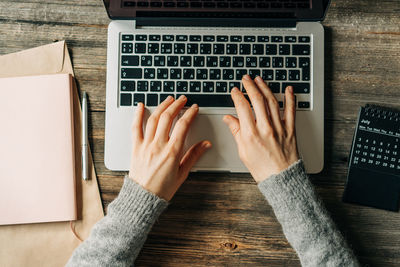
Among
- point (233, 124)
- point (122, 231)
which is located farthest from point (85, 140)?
point (233, 124)

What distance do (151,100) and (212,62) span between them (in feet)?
0.49

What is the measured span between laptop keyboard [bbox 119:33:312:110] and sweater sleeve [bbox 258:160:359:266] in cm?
16

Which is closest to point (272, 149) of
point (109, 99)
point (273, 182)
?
point (273, 182)

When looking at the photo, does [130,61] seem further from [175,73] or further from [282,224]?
[282,224]

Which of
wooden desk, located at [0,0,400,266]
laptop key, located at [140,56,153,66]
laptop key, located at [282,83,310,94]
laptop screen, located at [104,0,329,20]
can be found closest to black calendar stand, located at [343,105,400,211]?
wooden desk, located at [0,0,400,266]

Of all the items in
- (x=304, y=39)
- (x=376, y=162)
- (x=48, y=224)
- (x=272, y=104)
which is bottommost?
(x=48, y=224)

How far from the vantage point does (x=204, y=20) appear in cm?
70

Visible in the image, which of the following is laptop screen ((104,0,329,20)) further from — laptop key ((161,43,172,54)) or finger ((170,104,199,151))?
finger ((170,104,199,151))

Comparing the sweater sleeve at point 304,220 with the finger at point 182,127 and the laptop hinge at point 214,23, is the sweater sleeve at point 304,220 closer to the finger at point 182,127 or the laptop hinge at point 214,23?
the finger at point 182,127

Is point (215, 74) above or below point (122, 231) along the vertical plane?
above

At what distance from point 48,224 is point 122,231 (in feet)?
0.60

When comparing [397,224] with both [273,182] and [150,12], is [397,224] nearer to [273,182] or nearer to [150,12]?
[273,182]

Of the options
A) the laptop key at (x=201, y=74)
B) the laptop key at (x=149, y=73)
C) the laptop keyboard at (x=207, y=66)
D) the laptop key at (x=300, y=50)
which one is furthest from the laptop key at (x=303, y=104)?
the laptop key at (x=149, y=73)

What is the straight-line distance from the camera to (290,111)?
67 cm
